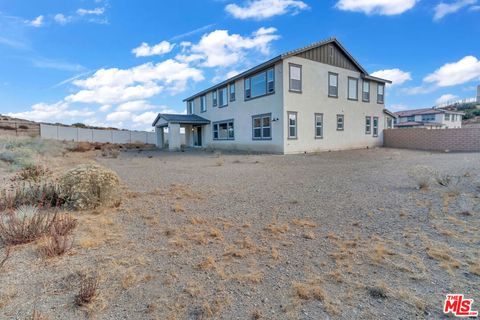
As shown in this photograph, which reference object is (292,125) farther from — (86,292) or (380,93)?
(86,292)

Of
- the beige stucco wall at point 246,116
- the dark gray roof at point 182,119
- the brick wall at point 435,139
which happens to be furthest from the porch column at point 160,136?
the brick wall at point 435,139

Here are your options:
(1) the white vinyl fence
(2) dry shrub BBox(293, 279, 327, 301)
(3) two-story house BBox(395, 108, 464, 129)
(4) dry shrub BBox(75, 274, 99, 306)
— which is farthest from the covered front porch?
(3) two-story house BBox(395, 108, 464, 129)

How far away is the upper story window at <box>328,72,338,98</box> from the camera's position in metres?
18.4

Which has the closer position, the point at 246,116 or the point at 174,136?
the point at 246,116

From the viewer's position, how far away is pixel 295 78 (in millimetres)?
16328

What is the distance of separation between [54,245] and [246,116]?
55.1 feet

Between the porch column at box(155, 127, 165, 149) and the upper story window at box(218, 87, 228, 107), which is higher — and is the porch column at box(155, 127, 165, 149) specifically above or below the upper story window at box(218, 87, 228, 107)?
below

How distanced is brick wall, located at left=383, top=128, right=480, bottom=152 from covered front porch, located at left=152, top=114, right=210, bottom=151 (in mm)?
17201

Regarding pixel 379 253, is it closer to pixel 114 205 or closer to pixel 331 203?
pixel 331 203

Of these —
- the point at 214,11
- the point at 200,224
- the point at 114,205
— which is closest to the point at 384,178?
the point at 200,224

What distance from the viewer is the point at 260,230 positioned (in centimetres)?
402

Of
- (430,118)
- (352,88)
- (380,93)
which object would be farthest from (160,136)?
(430,118)

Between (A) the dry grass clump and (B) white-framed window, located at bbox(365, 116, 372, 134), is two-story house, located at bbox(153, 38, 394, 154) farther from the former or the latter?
(A) the dry grass clump

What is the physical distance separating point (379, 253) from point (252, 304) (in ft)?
6.27
